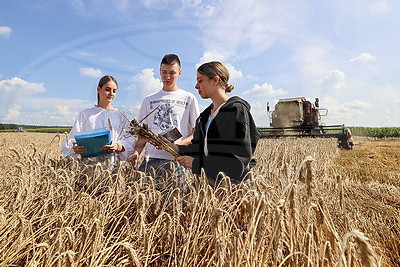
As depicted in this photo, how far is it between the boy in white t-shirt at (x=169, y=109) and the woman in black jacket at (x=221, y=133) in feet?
2.17

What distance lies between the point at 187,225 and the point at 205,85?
93cm

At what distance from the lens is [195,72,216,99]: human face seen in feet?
6.18

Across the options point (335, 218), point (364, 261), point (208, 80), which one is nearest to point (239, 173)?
point (208, 80)

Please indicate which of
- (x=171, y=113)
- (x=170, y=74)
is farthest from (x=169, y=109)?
(x=170, y=74)

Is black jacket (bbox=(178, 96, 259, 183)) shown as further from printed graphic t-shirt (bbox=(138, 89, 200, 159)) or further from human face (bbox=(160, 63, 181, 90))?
human face (bbox=(160, 63, 181, 90))

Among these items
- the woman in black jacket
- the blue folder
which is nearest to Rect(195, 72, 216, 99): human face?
the woman in black jacket

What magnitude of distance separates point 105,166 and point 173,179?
87cm

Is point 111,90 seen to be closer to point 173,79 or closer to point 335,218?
point 173,79

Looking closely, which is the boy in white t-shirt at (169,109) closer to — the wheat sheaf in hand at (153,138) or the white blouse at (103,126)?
the white blouse at (103,126)

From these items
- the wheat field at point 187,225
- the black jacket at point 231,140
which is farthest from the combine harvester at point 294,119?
the black jacket at point 231,140

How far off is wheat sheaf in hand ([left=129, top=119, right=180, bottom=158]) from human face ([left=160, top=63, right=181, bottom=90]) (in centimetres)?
58

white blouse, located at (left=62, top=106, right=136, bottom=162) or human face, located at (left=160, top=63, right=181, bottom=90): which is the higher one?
human face, located at (left=160, top=63, right=181, bottom=90)

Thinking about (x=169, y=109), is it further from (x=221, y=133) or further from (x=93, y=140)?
(x=221, y=133)

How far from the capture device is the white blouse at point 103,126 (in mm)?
2935
